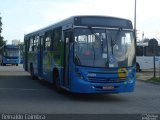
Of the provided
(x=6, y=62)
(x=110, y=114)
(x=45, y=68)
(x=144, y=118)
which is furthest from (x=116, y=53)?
(x=6, y=62)

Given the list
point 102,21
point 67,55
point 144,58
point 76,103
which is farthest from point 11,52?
point 76,103

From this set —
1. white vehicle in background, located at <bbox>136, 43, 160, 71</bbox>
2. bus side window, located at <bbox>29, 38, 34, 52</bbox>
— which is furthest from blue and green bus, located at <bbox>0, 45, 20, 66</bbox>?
bus side window, located at <bbox>29, 38, 34, 52</bbox>

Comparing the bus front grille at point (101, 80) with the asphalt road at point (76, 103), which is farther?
the bus front grille at point (101, 80)

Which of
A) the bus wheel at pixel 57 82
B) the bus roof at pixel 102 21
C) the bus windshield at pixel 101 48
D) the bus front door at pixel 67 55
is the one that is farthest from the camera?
the bus wheel at pixel 57 82

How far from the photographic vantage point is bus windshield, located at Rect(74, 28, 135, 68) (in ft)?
50.1

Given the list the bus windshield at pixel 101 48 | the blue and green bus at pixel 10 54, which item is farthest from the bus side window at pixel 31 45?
the blue and green bus at pixel 10 54

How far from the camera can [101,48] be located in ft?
50.4

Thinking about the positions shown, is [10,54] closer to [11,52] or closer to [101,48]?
[11,52]

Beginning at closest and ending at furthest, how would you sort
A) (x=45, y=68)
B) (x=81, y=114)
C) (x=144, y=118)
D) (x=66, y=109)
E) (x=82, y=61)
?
(x=144, y=118) < (x=81, y=114) < (x=66, y=109) < (x=82, y=61) < (x=45, y=68)

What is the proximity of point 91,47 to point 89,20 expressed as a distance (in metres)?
1.07

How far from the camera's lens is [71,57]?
1552 cm

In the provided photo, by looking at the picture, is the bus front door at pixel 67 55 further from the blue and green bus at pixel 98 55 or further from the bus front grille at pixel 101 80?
the bus front grille at pixel 101 80

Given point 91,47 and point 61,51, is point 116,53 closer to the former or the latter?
point 91,47

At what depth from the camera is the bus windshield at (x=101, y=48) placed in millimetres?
15258
